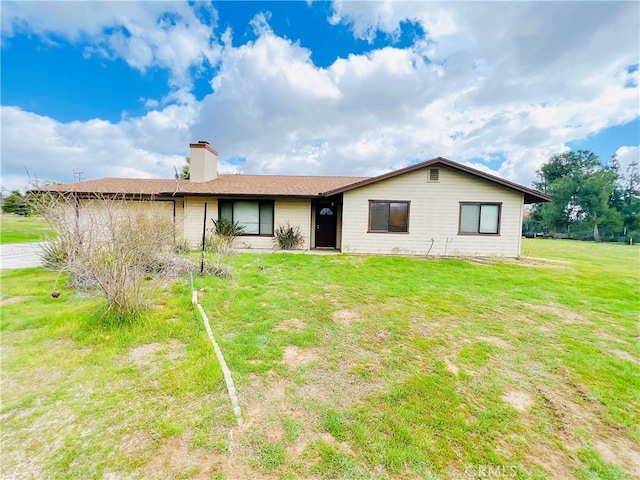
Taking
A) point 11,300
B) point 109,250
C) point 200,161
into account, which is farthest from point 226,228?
point 109,250

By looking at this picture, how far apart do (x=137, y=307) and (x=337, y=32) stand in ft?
48.6

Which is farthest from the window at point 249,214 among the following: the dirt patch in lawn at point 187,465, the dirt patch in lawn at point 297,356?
the dirt patch in lawn at point 187,465

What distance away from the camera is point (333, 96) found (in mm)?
15961

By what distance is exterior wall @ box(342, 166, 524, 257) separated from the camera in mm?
11117

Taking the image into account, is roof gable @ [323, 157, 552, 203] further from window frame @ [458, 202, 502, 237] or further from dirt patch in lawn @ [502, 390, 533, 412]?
dirt patch in lawn @ [502, 390, 533, 412]

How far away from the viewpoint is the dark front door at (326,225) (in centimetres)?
1305

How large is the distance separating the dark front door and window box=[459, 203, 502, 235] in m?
5.47

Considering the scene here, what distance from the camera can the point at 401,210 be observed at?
37.4 feet

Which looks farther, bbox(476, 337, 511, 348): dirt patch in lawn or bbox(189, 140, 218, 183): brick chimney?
bbox(189, 140, 218, 183): brick chimney

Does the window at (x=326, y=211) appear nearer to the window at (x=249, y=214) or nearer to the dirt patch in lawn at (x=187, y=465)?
the window at (x=249, y=214)

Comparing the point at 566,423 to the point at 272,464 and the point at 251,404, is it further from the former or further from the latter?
the point at 251,404

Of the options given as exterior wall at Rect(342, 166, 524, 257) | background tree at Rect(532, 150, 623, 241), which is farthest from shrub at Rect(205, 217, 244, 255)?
background tree at Rect(532, 150, 623, 241)

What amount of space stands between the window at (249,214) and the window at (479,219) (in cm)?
817

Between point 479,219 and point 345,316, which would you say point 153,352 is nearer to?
point 345,316
